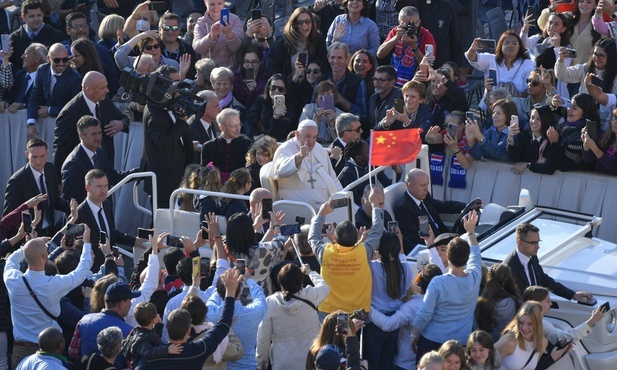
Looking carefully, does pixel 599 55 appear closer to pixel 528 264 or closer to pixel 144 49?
pixel 528 264

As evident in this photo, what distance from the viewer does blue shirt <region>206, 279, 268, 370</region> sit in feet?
36.8

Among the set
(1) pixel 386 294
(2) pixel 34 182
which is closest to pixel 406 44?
(2) pixel 34 182

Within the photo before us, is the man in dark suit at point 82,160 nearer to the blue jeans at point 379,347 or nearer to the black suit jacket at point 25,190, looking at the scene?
the black suit jacket at point 25,190

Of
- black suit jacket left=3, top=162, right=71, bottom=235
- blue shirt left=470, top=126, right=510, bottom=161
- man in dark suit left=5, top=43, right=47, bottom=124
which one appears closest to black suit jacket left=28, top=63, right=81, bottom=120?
man in dark suit left=5, top=43, right=47, bottom=124

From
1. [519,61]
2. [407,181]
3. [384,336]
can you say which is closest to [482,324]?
[384,336]

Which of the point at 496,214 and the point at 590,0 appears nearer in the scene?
the point at 496,214

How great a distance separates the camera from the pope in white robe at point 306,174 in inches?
547

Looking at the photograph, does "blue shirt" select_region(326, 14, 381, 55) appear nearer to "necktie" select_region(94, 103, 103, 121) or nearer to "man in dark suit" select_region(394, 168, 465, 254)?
"necktie" select_region(94, 103, 103, 121)

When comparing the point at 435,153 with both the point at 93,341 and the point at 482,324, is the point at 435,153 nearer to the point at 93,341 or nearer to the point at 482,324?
the point at 482,324

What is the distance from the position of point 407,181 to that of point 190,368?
4299mm

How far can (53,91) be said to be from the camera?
57.9 ft

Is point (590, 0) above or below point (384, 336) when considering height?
above

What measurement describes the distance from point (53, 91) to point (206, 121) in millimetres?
2563

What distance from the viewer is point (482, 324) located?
12141 mm
